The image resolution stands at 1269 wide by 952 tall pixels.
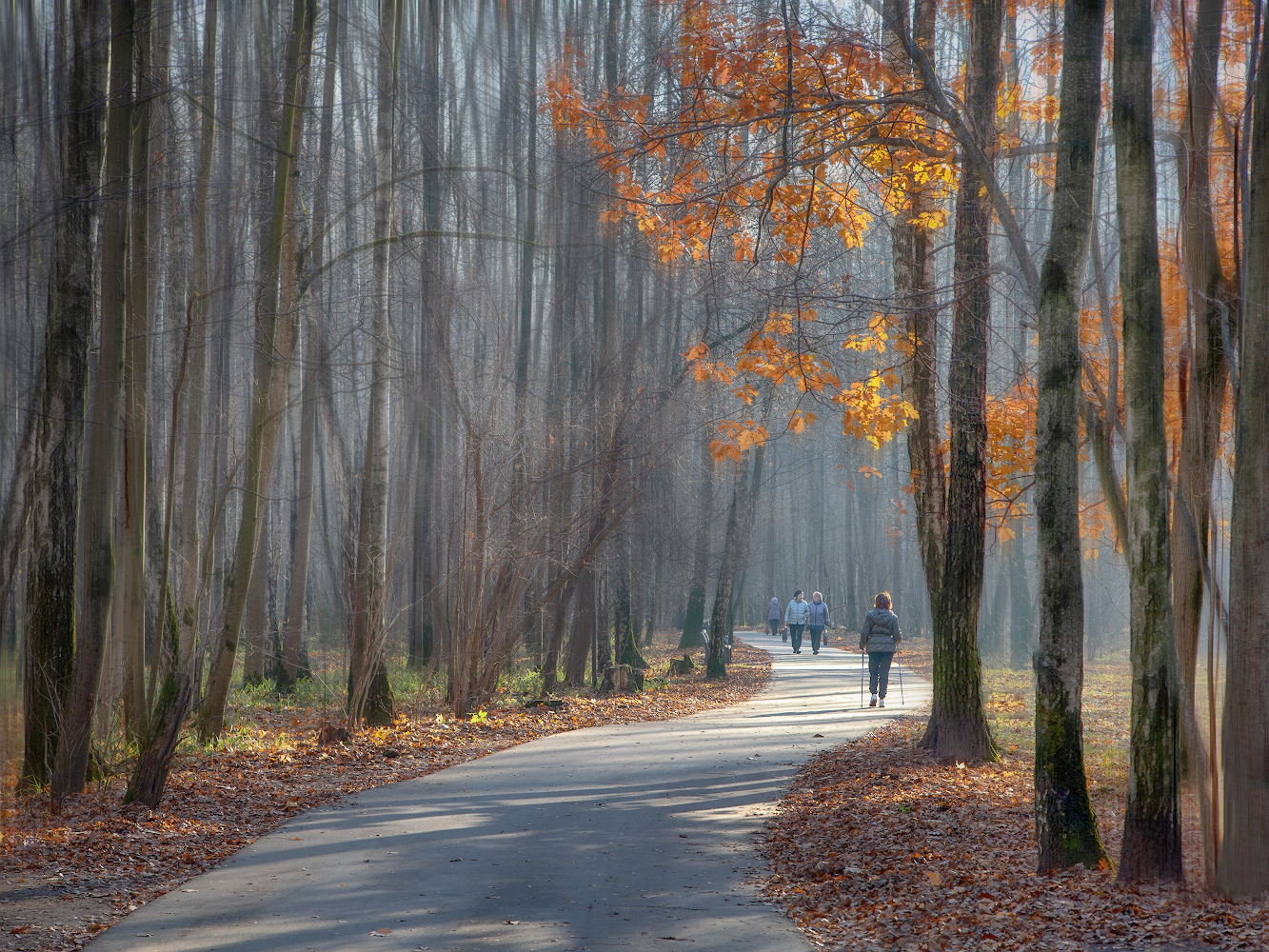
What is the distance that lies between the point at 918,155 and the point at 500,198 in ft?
31.8

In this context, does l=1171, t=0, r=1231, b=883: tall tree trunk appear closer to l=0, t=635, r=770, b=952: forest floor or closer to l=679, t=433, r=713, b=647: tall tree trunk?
l=0, t=635, r=770, b=952: forest floor

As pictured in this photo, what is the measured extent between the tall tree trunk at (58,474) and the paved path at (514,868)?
8.79 ft

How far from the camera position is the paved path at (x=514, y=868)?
5109 mm

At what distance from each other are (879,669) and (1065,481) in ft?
36.1

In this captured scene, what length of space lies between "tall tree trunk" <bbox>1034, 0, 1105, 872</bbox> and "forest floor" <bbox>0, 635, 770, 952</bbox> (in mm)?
5391

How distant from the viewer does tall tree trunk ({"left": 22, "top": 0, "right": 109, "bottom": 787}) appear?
8.73 metres

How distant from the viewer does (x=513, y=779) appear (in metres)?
9.95

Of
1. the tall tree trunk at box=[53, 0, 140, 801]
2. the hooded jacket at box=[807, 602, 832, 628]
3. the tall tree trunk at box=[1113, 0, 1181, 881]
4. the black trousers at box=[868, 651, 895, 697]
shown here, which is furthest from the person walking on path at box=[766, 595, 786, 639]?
the tall tree trunk at box=[1113, 0, 1181, 881]

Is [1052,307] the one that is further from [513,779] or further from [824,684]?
[824,684]

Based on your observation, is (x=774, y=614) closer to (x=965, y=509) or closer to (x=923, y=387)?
(x=923, y=387)

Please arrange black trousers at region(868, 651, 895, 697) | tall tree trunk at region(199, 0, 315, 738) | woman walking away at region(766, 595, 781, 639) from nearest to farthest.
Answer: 1. tall tree trunk at region(199, 0, 315, 738)
2. black trousers at region(868, 651, 895, 697)
3. woman walking away at region(766, 595, 781, 639)

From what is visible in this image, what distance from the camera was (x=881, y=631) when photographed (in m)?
15.9

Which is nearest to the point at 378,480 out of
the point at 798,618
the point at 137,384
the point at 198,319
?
the point at 198,319

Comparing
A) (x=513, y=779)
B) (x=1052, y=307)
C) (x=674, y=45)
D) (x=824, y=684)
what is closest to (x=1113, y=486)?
(x=1052, y=307)
